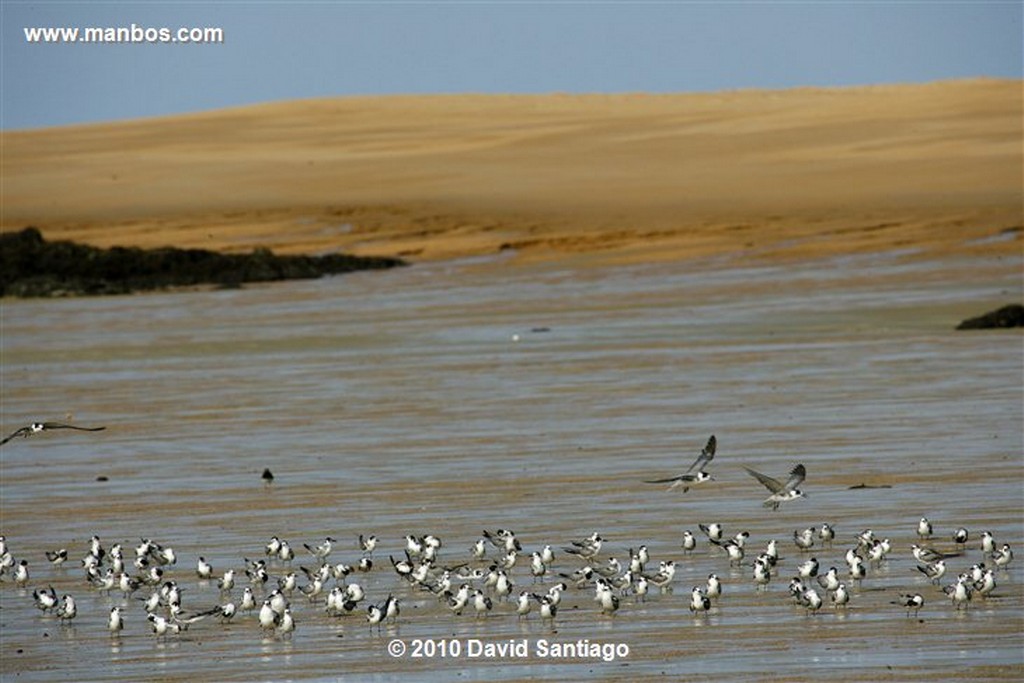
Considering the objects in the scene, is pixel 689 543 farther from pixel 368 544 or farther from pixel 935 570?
pixel 368 544

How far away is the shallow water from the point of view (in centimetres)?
1134

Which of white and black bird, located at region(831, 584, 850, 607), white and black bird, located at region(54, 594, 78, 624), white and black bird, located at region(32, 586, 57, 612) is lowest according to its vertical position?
white and black bird, located at region(831, 584, 850, 607)

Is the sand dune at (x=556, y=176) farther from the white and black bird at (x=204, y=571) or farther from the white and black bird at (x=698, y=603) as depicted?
the white and black bird at (x=698, y=603)

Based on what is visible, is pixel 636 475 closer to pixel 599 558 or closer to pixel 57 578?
pixel 599 558

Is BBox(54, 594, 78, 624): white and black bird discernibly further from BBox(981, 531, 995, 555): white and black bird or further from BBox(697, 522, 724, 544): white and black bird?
BBox(981, 531, 995, 555): white and black bird

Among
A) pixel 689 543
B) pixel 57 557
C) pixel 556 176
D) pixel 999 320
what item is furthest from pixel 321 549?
pixel 556 176

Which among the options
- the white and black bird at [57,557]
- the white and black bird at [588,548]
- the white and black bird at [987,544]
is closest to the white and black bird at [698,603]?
the white and black bird at [588,548]

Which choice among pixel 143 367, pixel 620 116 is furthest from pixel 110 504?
pixel 620 116

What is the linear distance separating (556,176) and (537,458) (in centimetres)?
5055

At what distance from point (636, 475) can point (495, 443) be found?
2588 mm

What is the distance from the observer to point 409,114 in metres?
96.0

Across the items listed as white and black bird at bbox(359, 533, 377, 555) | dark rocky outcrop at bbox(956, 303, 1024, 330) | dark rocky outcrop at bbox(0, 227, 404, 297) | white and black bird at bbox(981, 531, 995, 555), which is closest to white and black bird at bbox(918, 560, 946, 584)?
white and black bird at bbox(981, 531, 995, 555)
